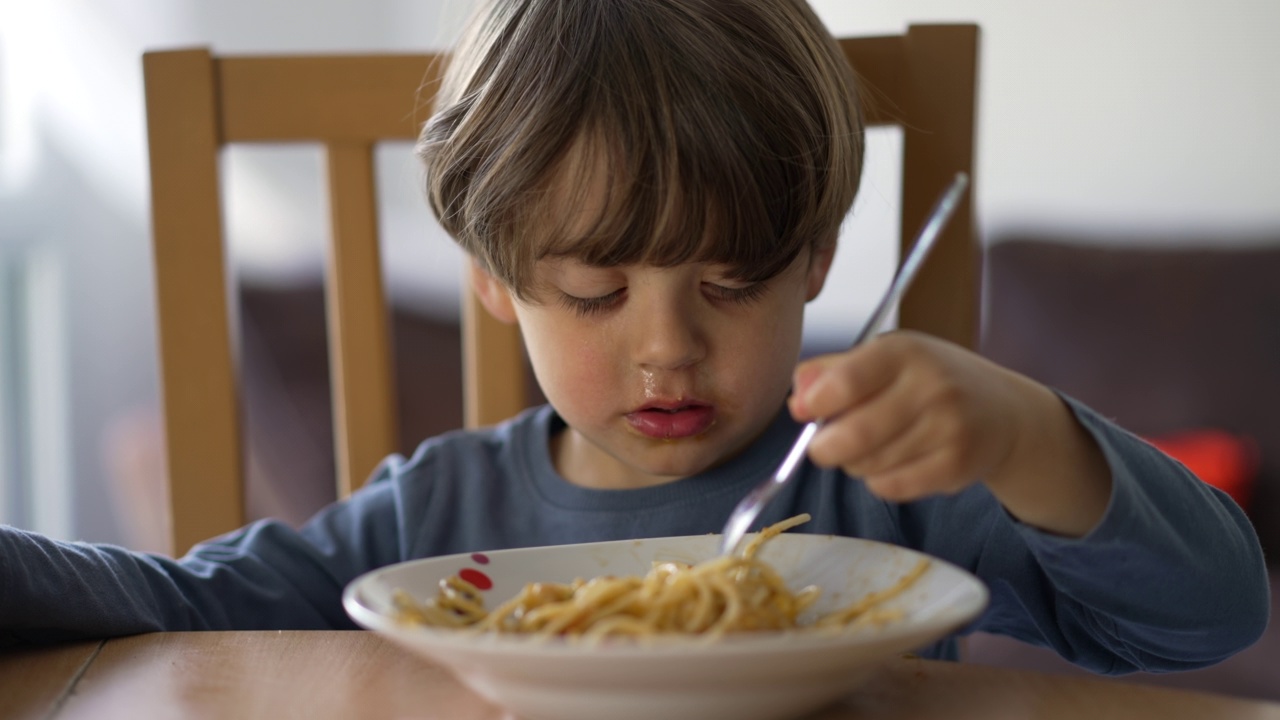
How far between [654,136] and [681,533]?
320mm

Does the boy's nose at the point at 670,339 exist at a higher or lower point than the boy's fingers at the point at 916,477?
higher

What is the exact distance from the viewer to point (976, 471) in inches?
21.4

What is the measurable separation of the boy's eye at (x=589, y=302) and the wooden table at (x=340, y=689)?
9.8 inches

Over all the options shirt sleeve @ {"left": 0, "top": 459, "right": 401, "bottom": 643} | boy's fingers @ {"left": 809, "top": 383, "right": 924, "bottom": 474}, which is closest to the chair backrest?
shirt sleeve @ {"left": 0, "top": 459, "right": 401, "bottom": 643}

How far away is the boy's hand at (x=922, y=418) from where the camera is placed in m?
0.50

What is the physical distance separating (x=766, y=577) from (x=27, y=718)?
345 millimetres

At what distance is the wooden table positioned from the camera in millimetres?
525

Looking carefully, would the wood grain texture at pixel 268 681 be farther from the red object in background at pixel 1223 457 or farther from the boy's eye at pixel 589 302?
the red object in background at pixel 1223 457

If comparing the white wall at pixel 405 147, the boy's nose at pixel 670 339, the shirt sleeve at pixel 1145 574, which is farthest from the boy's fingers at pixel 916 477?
the white wall at pixel 405 147

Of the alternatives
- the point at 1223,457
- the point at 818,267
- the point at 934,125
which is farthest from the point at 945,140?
the point at 1223,457

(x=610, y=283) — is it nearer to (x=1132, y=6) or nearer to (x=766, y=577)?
(x=766, y=577)

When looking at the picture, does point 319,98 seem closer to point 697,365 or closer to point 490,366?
point 490,366

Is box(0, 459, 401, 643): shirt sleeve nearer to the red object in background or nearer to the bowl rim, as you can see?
the bowl rim

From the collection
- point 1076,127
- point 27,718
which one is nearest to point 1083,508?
point 27,718
